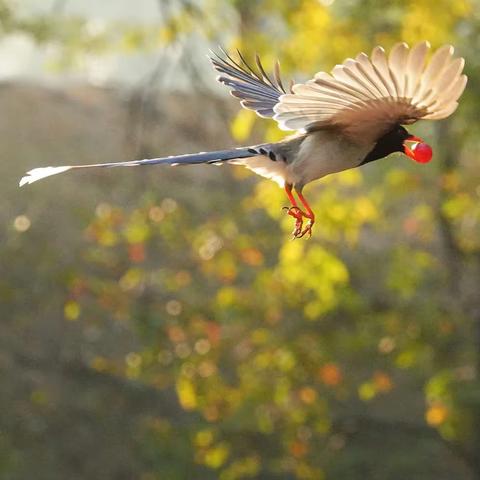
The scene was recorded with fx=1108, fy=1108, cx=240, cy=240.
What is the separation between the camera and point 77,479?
308 inches

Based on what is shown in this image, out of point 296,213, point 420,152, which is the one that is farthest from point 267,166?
point 420,152

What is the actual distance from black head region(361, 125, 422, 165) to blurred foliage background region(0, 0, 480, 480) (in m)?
3.00

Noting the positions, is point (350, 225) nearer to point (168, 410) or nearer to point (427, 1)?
point (427, 1)

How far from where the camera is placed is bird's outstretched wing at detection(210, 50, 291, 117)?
2.10 m

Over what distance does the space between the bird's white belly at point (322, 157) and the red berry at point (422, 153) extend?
106 millimetres

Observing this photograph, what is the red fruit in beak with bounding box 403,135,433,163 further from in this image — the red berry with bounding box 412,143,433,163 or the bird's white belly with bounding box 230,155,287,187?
the bird's white belly with bounding box 230,155,287,187

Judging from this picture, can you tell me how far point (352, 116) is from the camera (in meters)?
1.55

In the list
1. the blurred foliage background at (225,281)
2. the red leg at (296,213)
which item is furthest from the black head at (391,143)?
the blurred foliage background at (225,281)

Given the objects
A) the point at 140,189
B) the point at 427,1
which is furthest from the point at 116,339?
the point at 427,1

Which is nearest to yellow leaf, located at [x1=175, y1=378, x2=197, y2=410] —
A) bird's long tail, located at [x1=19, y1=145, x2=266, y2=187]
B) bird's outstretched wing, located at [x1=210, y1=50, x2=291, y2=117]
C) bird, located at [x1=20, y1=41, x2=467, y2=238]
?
bird's outstretched wing, located at [x1=210, y1=50, x2=291, y2=117]

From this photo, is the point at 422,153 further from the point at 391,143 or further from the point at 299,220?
the point at 299,220

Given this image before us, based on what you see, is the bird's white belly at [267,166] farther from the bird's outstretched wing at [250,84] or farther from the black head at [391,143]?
the bird's outstretched wing at [250,84]

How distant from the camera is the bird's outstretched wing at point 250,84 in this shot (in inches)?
82.7

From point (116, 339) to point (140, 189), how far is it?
2468 mm
